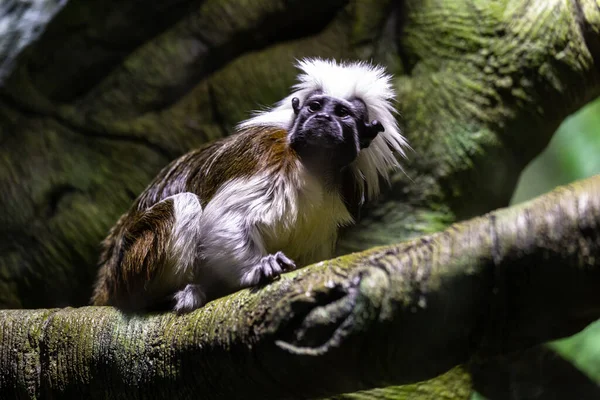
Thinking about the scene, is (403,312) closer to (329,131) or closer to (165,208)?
(329,131)

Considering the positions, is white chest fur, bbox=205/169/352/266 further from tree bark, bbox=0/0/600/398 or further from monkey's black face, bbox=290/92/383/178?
tree bark, bbox=0/0/600/398

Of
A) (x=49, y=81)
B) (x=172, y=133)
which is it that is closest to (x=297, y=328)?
(x=172, y=133)

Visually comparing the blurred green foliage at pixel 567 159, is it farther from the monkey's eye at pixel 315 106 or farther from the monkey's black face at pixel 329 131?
the monkey's eye at pixel 315 106

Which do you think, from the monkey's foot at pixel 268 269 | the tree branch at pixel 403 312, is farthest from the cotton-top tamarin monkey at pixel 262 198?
the tree branch at pixel 403 312

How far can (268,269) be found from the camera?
7.73ft

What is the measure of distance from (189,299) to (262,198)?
20.6 inches

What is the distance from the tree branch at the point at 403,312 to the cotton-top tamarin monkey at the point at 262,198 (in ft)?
1.12

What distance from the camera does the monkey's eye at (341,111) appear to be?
2.99 meters

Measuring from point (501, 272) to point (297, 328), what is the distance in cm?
65

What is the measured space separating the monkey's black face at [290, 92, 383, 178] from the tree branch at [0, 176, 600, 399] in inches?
32.1

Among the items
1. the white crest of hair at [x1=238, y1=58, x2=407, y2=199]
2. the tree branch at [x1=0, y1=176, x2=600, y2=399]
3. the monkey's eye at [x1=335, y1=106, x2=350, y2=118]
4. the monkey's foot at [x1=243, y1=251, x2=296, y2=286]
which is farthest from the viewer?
the white crest of hair at [x1=238, y1=58, x2=407, y2=199]

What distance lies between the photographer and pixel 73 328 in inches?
112

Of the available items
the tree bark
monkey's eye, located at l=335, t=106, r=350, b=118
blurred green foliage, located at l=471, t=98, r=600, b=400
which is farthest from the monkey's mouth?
blurred green foliage, located at l=471, t=98, r=600, b=400

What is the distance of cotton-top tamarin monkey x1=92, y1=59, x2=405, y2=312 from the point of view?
2.81 m
